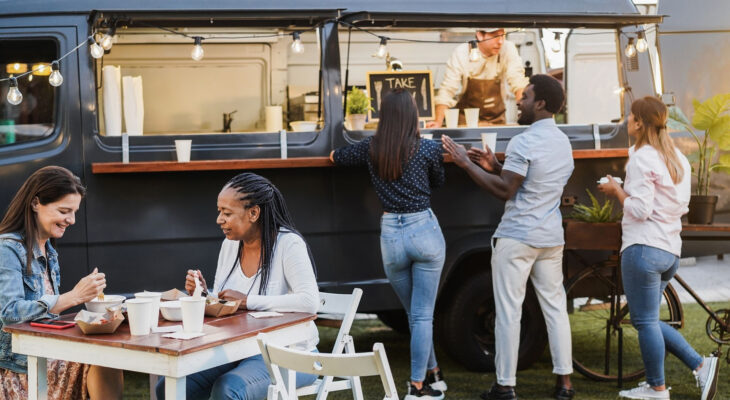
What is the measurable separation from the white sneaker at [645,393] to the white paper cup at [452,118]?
1.98 meters

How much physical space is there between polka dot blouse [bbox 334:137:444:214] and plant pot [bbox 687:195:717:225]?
161cm

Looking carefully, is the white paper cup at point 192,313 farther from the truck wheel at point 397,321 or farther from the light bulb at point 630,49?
the truck wheel at point 397,321

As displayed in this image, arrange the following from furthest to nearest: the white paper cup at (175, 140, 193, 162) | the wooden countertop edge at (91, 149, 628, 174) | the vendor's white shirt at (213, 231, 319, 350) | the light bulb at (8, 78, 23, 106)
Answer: the white paper cup at (175, 140, 193, 162) < the wooden countertop edge at (91, 149, 628, 174) < the light bulb at (8, 78, 23, 106) < the vendor's white shirt at (213, 231, 319, 350)

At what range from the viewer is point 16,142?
5336 millimetres

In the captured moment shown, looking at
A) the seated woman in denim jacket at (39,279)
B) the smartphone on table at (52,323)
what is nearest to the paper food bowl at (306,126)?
the seated woman in denim jacket at (39,279)

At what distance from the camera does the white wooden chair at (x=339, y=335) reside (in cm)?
374

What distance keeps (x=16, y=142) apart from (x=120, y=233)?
2.61ft

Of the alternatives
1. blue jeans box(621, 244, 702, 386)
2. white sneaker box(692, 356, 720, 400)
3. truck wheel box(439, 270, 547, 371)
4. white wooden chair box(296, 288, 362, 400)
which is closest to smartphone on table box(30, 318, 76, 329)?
white wooden chair box(296, 288, 362, 400)

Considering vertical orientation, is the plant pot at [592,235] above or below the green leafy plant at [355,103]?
below

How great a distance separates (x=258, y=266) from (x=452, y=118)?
240 centimetres

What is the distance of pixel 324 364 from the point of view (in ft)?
9.78

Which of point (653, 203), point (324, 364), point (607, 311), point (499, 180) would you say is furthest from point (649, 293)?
point (324, 364)

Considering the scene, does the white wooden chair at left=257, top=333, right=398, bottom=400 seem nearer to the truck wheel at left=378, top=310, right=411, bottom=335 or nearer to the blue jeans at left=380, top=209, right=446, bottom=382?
the blue jeans at left=380, top=209, right=446, bottom=382

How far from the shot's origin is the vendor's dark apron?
6.46m
